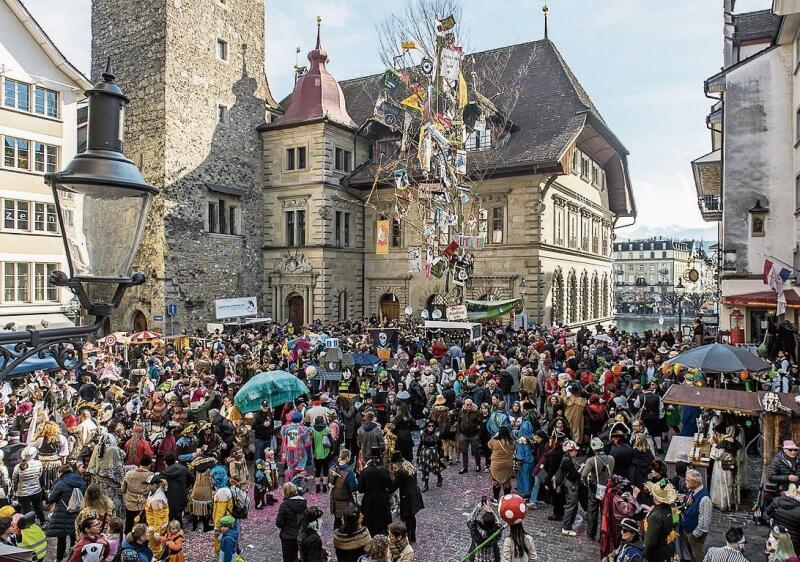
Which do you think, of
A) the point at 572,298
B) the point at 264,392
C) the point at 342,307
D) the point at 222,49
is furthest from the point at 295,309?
the point at 264,392

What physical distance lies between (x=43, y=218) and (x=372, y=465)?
79.6 feet

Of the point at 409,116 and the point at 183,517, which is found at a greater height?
the point at 409,116

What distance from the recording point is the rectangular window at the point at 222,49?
31.8 meters

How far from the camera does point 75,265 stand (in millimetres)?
3492

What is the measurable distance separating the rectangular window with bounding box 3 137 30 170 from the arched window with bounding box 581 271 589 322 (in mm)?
30600

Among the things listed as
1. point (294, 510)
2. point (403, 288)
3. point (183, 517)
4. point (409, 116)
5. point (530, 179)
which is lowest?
point (183, 517)

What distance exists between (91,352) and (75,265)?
58.9 feet

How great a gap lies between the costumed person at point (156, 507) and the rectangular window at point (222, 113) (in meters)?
27.0

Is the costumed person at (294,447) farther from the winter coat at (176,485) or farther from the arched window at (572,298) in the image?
the arched window at (572,298)

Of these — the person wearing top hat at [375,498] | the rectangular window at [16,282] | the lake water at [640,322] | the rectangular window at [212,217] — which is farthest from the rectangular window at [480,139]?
the lake water at [640,322]

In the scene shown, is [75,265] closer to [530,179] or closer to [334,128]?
[530,179]

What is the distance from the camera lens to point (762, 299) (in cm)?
1938

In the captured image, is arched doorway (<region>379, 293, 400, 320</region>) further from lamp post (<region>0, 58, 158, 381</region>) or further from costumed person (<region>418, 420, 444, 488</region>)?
lamp post (<region>0, 58, 158, 381</region>)

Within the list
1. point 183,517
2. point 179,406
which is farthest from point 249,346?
point 183,517
